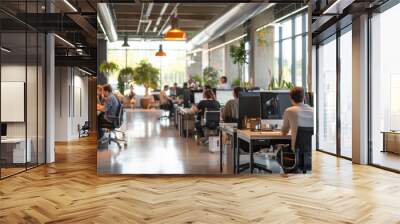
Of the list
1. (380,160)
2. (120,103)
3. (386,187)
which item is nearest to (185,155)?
(120,103)

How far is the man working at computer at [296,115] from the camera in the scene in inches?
293

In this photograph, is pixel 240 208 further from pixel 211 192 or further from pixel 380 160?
pixel 380 160

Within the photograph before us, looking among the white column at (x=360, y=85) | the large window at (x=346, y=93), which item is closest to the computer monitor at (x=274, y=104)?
the white column at (x=360, y=85)

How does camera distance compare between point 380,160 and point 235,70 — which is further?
point 380,160

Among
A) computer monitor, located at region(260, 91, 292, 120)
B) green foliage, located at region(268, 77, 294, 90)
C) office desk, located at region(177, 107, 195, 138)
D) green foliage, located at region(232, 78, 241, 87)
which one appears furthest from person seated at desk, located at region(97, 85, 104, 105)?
green foliage, located at region(268, 77, 294, 90)

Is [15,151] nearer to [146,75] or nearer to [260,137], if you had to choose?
[146,75]

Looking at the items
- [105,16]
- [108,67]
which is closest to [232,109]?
[108,67]

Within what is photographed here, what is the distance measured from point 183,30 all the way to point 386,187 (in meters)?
3.72

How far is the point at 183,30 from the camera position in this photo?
7.69m

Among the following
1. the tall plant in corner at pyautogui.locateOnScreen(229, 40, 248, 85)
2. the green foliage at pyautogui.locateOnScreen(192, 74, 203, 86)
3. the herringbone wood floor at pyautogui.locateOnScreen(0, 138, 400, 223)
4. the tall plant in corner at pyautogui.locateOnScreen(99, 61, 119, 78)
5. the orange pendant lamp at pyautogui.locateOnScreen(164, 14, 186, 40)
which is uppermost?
the orange pendant lamp at pyautogui.locateOnScreen(164, 14, 186, 40)

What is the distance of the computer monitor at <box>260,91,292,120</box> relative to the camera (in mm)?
7414

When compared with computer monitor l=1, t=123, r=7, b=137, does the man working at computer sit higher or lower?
higher

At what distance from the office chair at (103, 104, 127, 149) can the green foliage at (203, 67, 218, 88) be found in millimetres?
1346

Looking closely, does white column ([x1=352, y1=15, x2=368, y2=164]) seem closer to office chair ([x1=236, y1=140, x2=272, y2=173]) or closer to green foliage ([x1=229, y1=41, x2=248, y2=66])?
office chair ([x1=236, y1=140, x2=272, y2=173])
